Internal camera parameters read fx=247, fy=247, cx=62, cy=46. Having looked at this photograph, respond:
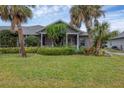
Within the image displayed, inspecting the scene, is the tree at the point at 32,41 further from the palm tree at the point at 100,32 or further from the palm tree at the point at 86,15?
the palm tree at the point at 100,32

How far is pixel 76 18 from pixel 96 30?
311 centimetres

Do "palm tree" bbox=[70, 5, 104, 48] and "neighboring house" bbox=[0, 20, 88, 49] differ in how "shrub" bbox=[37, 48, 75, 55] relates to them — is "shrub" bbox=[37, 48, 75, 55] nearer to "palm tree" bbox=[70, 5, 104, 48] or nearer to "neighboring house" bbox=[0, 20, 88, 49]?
"palm tree" bbox=[70, 5, 104, 48]

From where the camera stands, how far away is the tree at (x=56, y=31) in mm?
24344

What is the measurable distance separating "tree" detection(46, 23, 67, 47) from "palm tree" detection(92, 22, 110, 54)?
5848 mm

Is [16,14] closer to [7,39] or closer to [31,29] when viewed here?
[7,39]

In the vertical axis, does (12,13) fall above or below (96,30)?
above

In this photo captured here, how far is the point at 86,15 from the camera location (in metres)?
21.7

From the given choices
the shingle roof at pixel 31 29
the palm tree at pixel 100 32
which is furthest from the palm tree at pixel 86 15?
the shingle roof at pixel 31 29

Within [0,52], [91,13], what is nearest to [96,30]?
[91,13]

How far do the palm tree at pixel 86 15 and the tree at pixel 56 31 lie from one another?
8.32 ft

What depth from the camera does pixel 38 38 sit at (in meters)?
27.0

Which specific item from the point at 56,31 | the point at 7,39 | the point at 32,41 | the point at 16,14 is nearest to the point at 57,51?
the point at 16,14

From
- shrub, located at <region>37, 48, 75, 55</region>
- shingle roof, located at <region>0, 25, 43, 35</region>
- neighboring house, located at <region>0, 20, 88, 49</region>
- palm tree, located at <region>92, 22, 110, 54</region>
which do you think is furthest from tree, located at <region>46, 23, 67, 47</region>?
palm tree, located at <region>92, 22, 110, 54</region>
